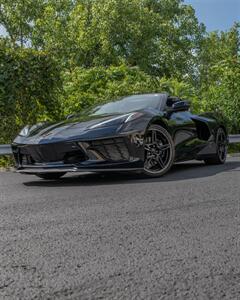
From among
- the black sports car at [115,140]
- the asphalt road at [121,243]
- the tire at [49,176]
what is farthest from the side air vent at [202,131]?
the asphalt road at [121,243]

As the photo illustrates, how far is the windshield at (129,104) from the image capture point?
6770 millimetres

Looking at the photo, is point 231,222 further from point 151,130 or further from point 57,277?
point 151,130

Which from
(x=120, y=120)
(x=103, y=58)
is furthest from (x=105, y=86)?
(x=103, y=58)

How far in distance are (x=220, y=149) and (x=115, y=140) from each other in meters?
2.89

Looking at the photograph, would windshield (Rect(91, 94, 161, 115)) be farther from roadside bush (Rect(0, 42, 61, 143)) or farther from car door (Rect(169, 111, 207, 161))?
roadside bush (Rect(0, 42, 61, 143))

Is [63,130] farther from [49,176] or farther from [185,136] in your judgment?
[185,136]

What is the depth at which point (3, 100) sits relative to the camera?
27.5ft

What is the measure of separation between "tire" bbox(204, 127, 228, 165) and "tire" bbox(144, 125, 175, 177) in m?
1.75

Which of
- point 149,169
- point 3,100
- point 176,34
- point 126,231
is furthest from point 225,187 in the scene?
point 176,34

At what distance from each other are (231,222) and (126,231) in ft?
2.53

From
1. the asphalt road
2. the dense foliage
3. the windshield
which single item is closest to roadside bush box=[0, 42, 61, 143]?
the dense foliage

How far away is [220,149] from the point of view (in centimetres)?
812

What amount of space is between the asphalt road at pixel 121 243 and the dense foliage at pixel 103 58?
12.6ft

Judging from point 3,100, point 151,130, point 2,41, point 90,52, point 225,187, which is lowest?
point 225,187
